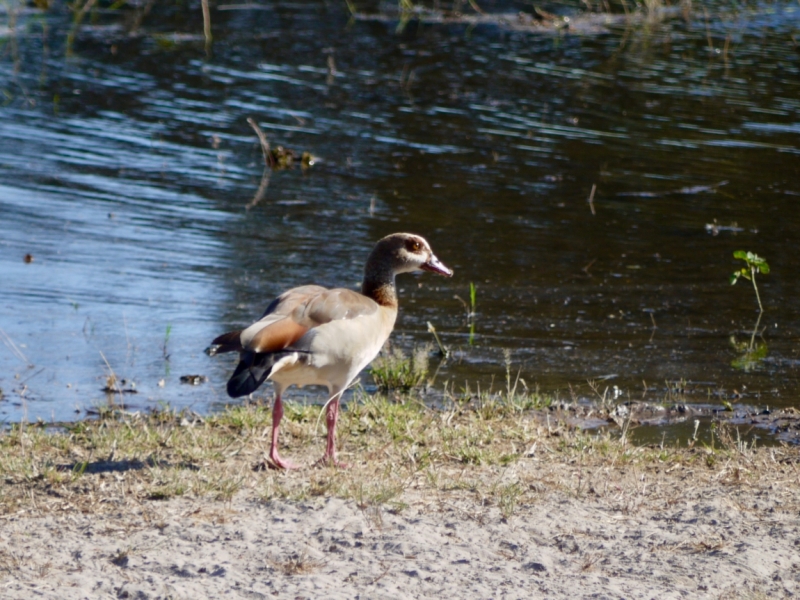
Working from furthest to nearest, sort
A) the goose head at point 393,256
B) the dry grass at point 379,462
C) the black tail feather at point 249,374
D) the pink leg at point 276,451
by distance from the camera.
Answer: the goose head at point 393,256, the pink leg at point 276,451, the dry grass at point 379,462, the black tail feather at point 249,374

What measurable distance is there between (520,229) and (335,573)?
25.4 ft

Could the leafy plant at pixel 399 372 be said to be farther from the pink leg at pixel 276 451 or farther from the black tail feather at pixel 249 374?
the black tail feather at pixel 249 374

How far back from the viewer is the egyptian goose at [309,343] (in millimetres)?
4957

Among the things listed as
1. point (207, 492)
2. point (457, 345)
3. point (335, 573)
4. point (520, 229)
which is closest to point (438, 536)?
point (335, 573)

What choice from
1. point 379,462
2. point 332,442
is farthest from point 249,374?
point 379,462

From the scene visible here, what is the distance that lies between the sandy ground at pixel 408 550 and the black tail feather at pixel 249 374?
497 mm

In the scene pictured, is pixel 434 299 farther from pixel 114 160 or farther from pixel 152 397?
pixel 114 160

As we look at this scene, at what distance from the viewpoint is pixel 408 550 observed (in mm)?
4336

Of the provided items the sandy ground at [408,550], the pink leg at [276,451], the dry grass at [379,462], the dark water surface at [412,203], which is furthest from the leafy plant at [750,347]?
the pink leg at [276,451]

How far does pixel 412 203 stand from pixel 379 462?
709 centimetres

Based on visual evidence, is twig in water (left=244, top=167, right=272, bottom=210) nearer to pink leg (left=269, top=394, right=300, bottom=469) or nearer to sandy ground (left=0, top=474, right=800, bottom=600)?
pink leg (left=269, top=394, right=300, bottom=469)

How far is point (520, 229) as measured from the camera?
1152cm

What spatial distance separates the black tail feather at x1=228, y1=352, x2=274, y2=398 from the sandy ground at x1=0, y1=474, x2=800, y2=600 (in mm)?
497

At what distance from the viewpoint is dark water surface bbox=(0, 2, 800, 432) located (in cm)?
811
